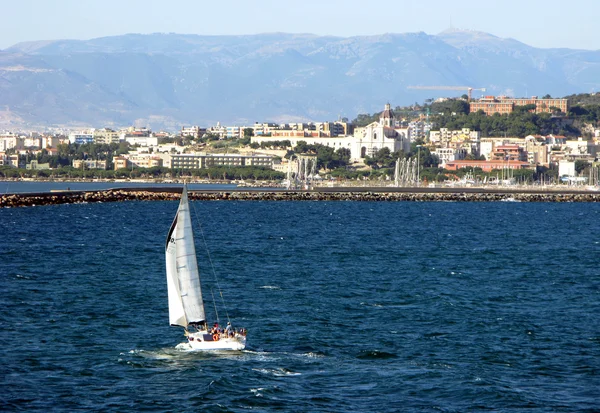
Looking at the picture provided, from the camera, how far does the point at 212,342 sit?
36.0 m

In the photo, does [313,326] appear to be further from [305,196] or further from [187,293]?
[305,196]

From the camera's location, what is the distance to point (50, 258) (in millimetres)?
62562

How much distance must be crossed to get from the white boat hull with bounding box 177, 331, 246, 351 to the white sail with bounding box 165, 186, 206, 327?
0.46 meters

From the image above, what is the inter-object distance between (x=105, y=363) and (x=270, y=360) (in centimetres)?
479

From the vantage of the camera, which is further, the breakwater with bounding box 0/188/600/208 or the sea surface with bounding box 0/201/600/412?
the breakwater with bounding box 0/188/600/208

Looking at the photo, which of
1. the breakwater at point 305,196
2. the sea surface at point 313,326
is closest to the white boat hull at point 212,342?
the sea surface at point 313,326

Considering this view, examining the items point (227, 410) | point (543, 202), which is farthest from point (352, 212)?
point (227, 410)

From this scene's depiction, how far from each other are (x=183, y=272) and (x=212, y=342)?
2.49 metres

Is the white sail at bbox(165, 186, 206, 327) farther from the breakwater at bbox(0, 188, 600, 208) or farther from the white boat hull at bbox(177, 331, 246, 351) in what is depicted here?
the breakwater at bbox(0, 188, 600, 208)

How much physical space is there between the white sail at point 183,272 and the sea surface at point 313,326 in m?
1.19

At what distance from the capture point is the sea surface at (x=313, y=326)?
31297 millimetres

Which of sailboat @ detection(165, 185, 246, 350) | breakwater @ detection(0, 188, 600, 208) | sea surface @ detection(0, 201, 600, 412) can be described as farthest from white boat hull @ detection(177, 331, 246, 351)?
breakwater @ detection(0, 188, 600, 208)

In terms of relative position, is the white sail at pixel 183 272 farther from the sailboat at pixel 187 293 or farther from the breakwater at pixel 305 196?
the breakwater at pixel 305 196

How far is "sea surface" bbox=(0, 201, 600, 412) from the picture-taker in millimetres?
31297
